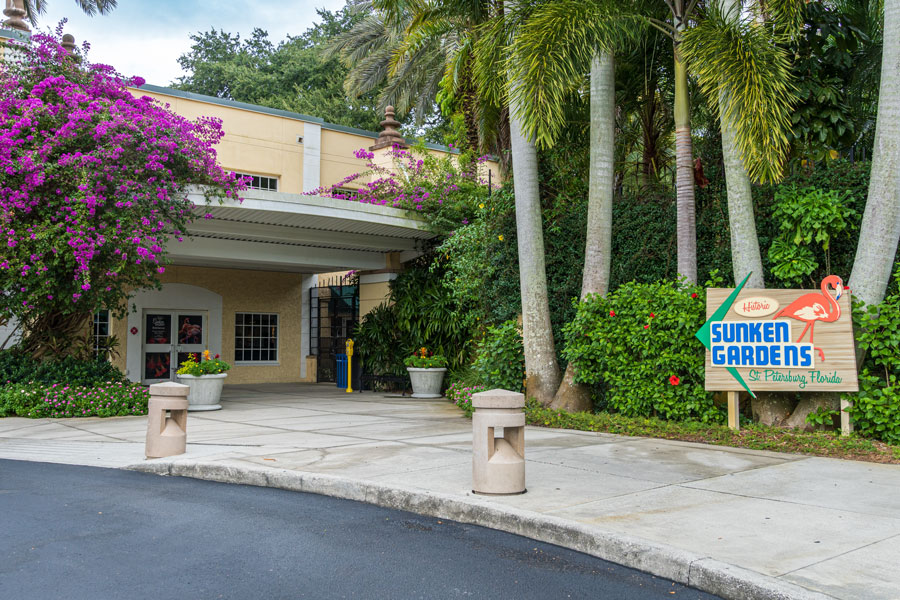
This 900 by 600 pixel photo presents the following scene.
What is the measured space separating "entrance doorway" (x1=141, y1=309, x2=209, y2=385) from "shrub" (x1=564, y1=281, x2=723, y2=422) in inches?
513

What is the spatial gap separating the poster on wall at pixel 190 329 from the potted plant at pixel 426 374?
23.4 ft

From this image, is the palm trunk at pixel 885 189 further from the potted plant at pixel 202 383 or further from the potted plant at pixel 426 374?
the potted plant at pixel 202 383

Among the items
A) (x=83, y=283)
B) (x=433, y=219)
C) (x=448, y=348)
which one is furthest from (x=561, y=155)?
(x=83, y=283)

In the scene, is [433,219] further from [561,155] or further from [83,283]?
[83,283]

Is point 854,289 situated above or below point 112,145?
below

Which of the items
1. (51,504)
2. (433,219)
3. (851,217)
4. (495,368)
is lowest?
(51,504)

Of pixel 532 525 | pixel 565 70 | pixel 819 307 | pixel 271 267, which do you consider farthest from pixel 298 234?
pixel 532 525

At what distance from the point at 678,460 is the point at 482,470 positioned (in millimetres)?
2700

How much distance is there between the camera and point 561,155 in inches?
560

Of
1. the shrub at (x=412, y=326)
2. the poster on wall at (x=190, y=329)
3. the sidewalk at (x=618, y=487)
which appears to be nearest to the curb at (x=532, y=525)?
the sidewalk at (x=618, y=487)

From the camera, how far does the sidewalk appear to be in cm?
460

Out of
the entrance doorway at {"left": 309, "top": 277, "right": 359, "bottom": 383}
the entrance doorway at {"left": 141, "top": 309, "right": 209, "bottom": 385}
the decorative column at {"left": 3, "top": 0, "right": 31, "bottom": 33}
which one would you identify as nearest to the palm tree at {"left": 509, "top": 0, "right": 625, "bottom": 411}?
the entrance doorway at {"left": 309, "top": 277, "right": 359, "bottom": 383}

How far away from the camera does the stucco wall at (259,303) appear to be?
21.4m

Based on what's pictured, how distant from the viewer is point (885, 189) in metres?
8.71
